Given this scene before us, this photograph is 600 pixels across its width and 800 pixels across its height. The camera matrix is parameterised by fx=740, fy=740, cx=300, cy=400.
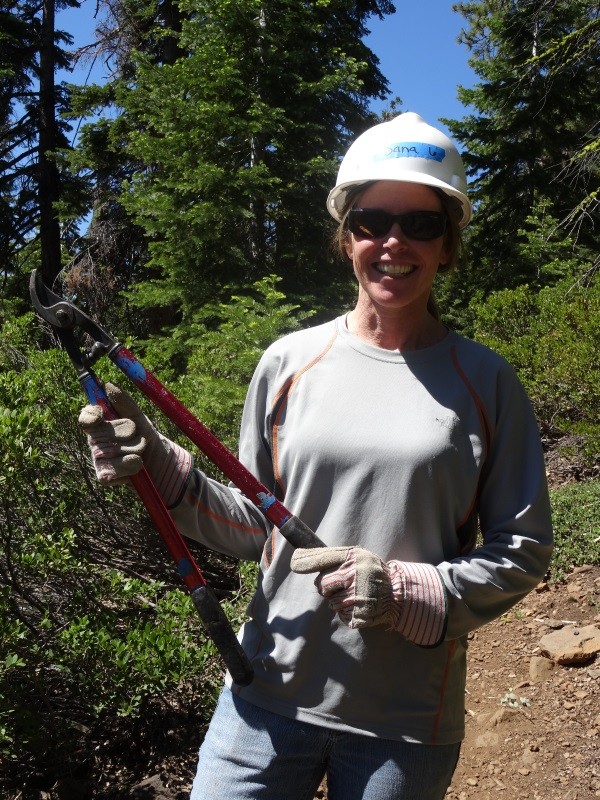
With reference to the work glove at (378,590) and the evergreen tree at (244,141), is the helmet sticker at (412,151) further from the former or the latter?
the evergreen tree at (244,141)

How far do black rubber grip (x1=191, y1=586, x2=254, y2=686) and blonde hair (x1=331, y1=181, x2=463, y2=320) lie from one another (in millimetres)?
882

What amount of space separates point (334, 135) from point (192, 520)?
9.43 meters

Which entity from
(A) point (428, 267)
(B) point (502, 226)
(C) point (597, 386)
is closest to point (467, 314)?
(B) point (502, 226)

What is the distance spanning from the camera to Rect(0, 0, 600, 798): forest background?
130 inches

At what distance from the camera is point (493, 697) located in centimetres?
436

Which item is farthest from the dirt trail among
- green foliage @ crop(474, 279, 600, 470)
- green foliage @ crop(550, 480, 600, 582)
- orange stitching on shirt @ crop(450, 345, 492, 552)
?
orange stitching on shirt @ crop(450, 345, 492, 552)

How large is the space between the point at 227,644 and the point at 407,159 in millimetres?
1129

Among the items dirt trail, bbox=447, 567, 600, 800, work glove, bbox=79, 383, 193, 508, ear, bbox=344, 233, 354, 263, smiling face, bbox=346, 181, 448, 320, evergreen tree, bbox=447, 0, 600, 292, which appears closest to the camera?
work glove, bbox=79, 383, 193, 508

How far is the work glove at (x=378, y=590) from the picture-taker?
145 centimetres

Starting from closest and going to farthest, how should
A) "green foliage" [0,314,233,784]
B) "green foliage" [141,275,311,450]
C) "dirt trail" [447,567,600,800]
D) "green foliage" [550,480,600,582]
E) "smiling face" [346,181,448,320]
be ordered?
"smiling face" [346,181,448,320], "green foliage" [0,314,233,784], "dirt trail" [447,567,600,800], "green foliage" [550,480,600,582], "green foliage" [141,275,311,450]

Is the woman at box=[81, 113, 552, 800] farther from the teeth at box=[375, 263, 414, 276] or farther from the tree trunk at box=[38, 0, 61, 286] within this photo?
the tree trunk at box=[38, 0, 61, 286]

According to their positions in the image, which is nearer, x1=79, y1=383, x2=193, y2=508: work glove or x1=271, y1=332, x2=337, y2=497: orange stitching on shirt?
x1=79, y1=383, x2=193, y2=508: work glove

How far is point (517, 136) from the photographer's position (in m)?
15.0

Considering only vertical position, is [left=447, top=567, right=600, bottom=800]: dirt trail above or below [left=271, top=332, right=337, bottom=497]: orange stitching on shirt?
below
